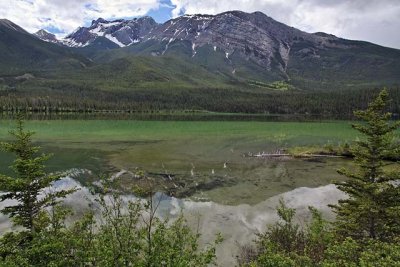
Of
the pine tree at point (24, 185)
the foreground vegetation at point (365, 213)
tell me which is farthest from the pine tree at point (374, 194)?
the pine tree at point (24, 185)

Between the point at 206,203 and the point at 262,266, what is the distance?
77.3ft

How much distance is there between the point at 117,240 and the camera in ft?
51.1

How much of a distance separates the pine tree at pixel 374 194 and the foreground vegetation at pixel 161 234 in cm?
5

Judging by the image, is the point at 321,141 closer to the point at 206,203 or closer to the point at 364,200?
the point at 206,203

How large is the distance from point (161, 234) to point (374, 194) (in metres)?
13.5

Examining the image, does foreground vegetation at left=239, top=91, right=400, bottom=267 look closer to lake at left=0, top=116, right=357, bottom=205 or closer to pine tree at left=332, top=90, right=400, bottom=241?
pine tree at left=332, top=90, right=400, bottom=241

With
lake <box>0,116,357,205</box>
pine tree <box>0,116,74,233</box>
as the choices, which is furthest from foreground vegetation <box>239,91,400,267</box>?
lake <box>0,116,357,205</box>

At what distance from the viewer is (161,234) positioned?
1528 cm

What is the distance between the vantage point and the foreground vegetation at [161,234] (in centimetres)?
1438

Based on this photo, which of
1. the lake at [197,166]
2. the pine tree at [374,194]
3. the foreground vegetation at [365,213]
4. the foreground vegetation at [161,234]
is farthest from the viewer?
the lake at [197,166]

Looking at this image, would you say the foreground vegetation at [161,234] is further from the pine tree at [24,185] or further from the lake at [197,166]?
→ the lake at [197,166]

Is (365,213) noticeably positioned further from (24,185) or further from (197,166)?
(197,166)

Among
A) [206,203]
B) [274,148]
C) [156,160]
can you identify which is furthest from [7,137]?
[206,203]

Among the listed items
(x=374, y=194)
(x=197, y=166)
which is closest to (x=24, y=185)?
(x=374, y=194)
